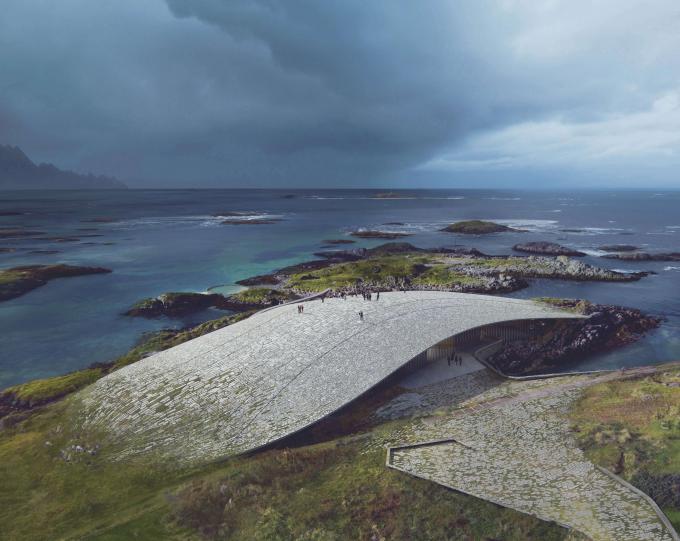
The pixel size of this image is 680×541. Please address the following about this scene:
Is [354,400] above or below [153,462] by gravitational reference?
above

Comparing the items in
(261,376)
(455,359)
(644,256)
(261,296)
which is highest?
(644,256)

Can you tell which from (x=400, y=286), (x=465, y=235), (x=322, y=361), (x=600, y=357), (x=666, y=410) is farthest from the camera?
(x=465, y=235)

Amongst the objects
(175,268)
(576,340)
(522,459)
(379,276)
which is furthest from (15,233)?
(522,459)

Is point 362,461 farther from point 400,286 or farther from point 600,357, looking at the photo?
point 400,286

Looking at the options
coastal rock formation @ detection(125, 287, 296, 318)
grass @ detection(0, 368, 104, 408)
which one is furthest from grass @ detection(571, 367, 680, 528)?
coastal rock formation @ detection(125, 287, 296, 318)

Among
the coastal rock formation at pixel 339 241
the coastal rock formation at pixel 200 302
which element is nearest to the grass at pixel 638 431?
the coastal rock formation at pixel 200 302

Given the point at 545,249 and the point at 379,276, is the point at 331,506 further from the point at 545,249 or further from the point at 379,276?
the point at 545,249

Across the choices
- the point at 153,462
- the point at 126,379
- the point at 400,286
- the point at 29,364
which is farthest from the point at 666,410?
the point at 29,364
